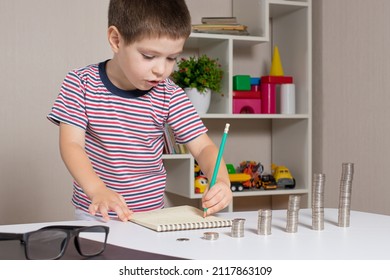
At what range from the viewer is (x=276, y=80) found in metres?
A: 2.83

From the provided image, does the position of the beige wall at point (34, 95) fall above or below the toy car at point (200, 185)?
above

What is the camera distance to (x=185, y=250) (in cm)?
81

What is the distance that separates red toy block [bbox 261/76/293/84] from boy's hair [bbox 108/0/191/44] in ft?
5.22

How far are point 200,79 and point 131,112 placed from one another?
1274 mm

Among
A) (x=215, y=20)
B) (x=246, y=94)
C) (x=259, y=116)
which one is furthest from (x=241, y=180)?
(x=215, y=20)

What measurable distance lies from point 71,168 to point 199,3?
77.4 inches

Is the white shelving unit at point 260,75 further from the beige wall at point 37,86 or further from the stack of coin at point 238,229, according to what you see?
the stack of coin at point 238,229

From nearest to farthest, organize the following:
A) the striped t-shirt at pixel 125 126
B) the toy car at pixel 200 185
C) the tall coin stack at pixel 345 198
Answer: the tall coin stack at pixel 345 198 < the striped t-shirt at pixel 125 126 < the toy car at pixel 200 185

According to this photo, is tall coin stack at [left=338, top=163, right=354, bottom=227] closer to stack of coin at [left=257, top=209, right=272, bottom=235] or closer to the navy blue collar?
stack of coin at [left=257, top=209, right=272, bottom=235]

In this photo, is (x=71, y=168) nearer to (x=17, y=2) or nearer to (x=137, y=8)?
(x=137, y=8)

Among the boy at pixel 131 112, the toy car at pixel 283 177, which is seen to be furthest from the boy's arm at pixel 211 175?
the toy car at pixel 283 177

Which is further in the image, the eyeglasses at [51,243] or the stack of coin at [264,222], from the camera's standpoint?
the stack of coin at [264,222]

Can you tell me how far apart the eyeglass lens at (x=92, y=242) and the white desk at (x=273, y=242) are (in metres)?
0.02

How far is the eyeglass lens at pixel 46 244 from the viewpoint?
73 cm
